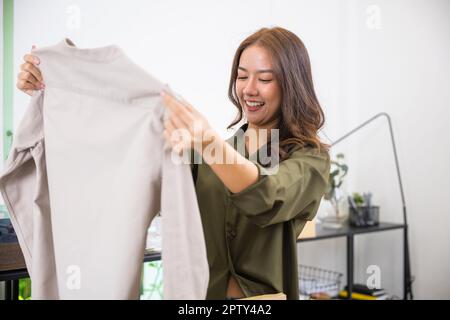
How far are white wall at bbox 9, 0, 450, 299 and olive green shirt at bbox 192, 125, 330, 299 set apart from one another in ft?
4.83

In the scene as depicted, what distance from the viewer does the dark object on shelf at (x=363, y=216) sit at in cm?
310

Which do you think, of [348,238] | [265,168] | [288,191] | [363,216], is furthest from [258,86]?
[363,216]

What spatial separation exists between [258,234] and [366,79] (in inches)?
99.5

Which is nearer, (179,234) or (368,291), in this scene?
(179,234)

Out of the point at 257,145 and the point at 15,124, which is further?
the point at 15,124

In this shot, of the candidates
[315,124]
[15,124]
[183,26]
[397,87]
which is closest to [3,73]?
[15,124]

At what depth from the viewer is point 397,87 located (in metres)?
3.34

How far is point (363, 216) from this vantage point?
3.12 metres

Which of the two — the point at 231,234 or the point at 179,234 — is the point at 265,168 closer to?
the point at 231,234

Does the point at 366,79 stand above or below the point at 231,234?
above

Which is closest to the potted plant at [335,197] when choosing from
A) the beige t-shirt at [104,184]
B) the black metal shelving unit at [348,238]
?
the black metal shelving unit at [348,238]
